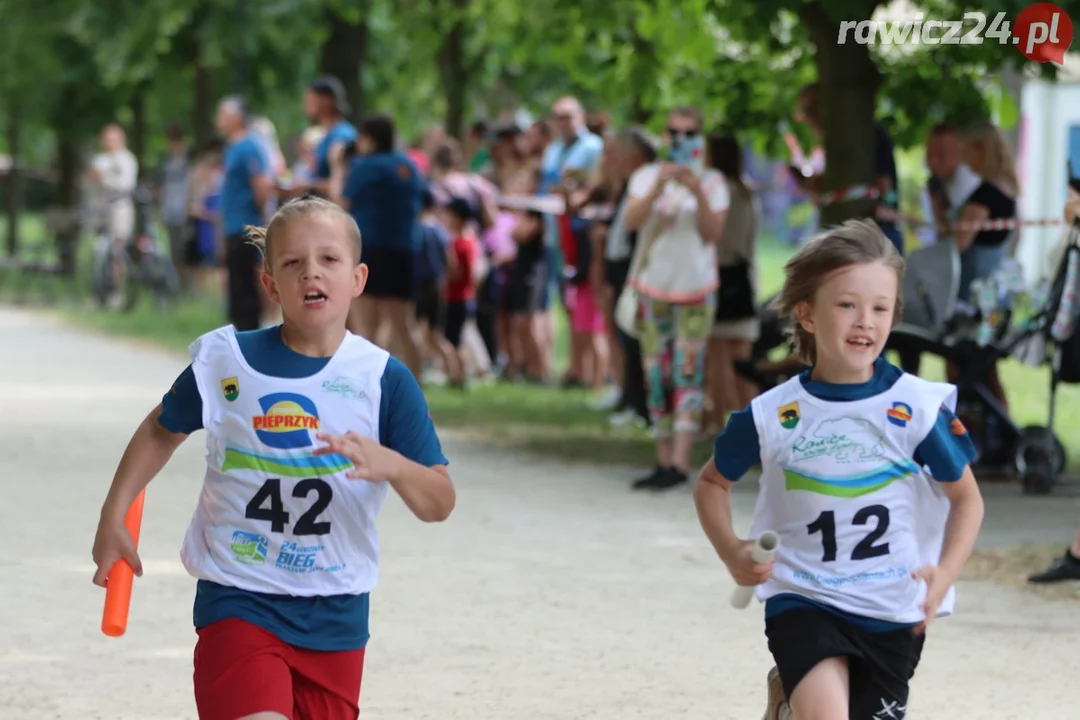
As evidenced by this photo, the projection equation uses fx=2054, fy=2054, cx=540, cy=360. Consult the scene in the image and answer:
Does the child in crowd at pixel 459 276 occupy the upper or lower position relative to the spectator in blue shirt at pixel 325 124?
lower

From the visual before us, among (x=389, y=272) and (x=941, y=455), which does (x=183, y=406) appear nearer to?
(x=941, y=455)

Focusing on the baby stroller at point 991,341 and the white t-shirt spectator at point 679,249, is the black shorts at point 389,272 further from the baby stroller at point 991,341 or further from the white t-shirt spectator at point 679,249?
the baby stroller at point 991,341

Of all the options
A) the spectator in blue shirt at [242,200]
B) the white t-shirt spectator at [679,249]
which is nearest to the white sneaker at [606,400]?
the spectator in blue shirt at [242,200]

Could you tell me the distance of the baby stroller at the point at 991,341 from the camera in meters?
10.6

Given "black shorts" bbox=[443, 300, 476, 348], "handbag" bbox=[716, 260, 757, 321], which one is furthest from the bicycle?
"handbag" bbox=[716, 260, 757, 321]

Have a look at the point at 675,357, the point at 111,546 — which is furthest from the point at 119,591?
the point at 675,357

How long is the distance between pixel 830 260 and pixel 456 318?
1263 centimetres

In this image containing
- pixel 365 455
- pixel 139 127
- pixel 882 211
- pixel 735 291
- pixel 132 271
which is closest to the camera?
pixel 365 455

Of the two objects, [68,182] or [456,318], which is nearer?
[456,318]

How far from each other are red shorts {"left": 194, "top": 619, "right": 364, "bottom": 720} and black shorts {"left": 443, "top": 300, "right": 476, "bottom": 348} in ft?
41.3

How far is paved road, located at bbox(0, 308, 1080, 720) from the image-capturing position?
5.92m

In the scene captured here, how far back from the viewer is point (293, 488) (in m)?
4.09

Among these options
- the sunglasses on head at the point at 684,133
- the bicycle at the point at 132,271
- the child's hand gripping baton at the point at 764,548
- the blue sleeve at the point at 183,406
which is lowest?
the bicycle at the point at 132,271

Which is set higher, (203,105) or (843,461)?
(203,105)
